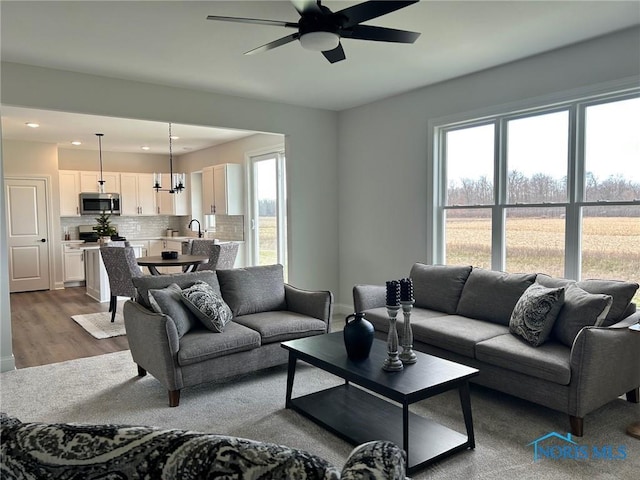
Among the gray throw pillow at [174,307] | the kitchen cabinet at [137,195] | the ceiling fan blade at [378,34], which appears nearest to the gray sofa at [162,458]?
the ceiling fan blade at [378,34]

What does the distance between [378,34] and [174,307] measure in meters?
2.36

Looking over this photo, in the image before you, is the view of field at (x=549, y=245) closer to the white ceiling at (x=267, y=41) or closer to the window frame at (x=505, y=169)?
the window frame at (x=505, y=169)

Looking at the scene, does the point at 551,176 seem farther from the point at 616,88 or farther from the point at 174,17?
the point at 174,17

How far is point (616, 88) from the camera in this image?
3.46 m

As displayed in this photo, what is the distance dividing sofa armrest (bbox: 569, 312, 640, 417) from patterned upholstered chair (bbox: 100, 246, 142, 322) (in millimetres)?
4910

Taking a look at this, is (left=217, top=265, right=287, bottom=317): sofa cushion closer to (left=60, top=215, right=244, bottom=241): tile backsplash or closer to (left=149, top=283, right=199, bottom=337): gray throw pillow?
(left=149, top=283, right=199, bottom=337): gray throw pillow

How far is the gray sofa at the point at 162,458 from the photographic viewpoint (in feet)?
2.88

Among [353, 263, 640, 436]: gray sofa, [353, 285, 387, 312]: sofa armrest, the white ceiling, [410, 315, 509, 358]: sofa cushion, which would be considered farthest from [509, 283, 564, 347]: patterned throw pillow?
the white ceiling

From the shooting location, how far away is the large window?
3.56 meters

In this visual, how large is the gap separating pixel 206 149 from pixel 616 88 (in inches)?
292


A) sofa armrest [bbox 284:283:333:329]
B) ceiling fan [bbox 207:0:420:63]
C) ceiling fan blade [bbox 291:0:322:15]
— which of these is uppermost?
ceiling fan blade [bbox 291:0:322:15]

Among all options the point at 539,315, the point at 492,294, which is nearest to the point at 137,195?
the point at 492,294

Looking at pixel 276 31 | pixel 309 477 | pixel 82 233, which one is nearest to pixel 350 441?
pixel 309 477

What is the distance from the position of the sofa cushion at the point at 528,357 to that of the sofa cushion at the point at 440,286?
0.84 metres
